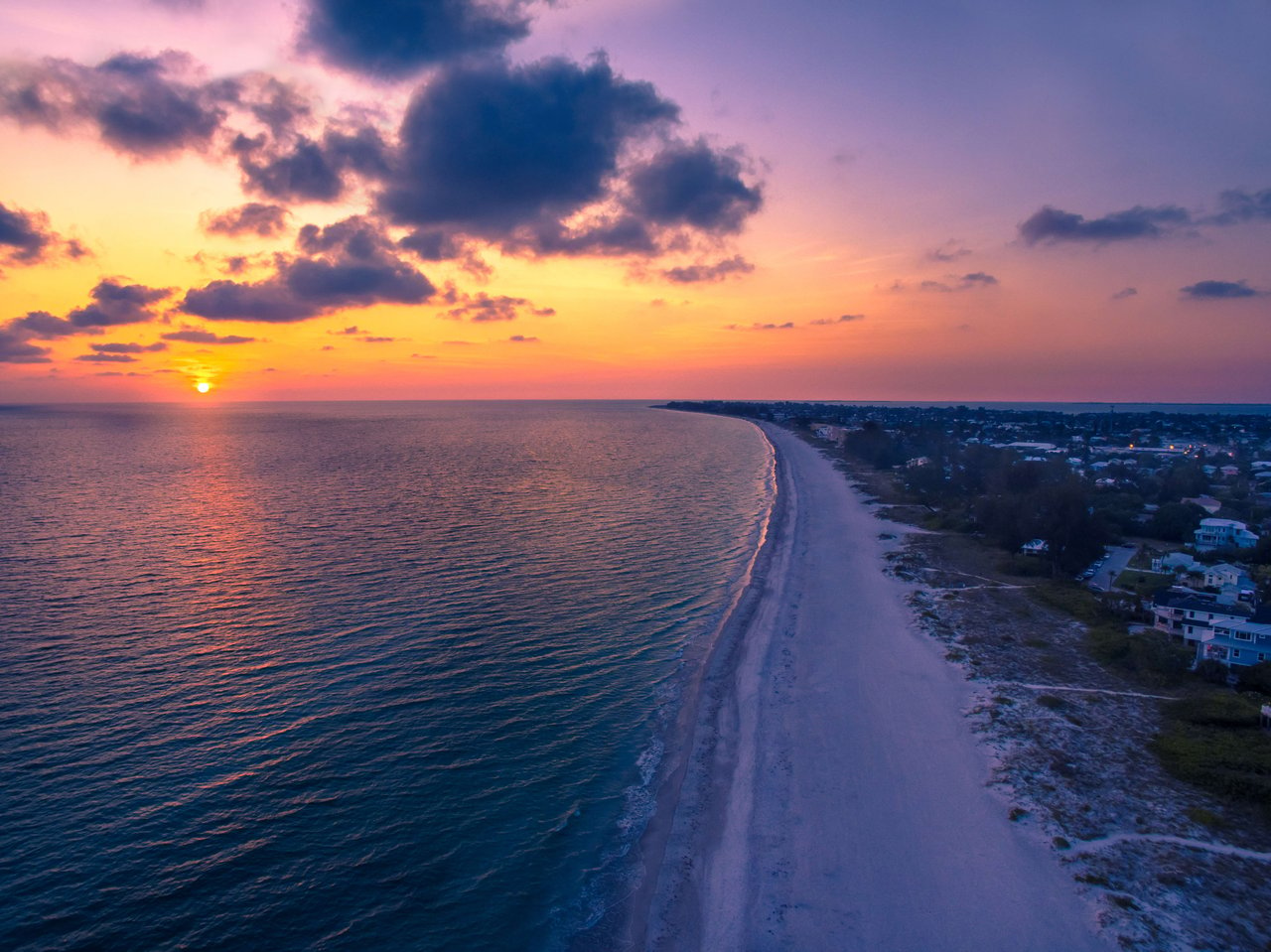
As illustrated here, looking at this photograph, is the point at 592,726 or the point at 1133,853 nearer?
the point at 1133,853

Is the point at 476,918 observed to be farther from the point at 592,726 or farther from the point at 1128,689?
the point at 1128,689

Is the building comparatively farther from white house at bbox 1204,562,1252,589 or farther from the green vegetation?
the green vegetation

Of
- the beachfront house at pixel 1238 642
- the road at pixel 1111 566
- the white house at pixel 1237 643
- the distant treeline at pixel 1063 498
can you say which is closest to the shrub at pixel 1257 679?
the beachfront house at pixel 1238 642

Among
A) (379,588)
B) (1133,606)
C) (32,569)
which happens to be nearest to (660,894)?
(379,588)

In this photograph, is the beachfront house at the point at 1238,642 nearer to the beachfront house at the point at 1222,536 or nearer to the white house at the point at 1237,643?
the white house at the point at 1237,643

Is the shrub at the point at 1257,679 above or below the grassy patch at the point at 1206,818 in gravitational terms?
above
